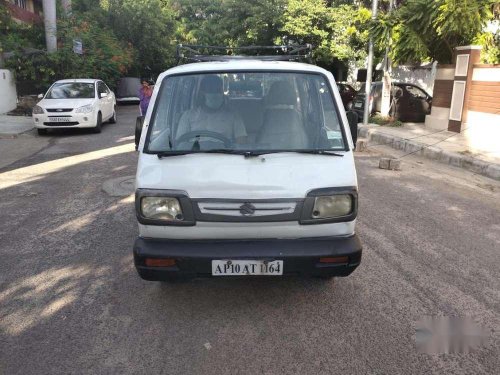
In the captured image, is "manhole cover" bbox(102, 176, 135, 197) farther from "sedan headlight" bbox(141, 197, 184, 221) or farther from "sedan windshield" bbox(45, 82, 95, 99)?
"sedan windshield" bbox(45, 82, 95, 99)

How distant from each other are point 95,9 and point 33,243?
2760cm

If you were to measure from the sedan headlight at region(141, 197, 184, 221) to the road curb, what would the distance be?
713cm

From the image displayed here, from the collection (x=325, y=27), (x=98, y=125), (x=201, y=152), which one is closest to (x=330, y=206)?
(x=201, y=152)

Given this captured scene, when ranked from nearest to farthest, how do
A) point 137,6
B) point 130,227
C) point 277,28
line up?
point 130,227, point 277,28, point 137,6

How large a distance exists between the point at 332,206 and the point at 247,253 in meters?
0.69

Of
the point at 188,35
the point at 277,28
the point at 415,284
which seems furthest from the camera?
the point at 188,35

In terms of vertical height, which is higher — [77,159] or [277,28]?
[277,28]

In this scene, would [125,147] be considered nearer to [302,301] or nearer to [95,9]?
[302,301]

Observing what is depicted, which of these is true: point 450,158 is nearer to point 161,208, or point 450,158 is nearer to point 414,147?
point 414,147

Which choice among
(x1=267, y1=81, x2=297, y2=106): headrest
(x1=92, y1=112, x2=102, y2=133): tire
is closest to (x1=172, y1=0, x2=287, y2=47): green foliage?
(x1=92, y1=112, x2=102, y2=133): tire

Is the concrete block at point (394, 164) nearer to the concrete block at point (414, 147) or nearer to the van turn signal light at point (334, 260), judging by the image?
the concrete block at point (414, 147)

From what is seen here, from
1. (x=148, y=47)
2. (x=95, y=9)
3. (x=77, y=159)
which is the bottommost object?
(x=77, y=159)

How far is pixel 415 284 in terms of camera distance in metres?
3.97

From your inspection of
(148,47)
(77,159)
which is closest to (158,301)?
(77,159)
